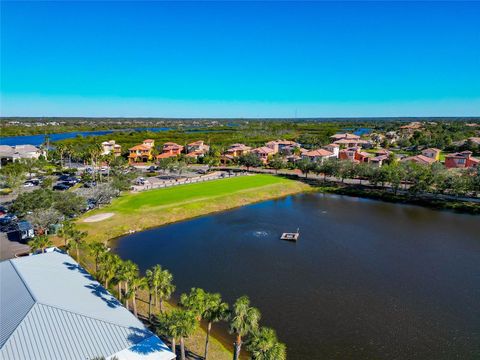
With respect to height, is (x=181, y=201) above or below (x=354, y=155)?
below

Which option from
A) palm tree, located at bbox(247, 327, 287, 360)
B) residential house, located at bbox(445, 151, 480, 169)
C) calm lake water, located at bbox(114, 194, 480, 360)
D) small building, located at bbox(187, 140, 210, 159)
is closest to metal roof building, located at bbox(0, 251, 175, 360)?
palm tree, located at bbox(247, 327, 287, 360)

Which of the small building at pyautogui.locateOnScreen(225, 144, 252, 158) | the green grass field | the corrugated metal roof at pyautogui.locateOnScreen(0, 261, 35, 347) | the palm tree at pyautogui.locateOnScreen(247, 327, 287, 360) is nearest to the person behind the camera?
the palm tree at pyautogui.locateOnScreen(247, 327, 287, 360)

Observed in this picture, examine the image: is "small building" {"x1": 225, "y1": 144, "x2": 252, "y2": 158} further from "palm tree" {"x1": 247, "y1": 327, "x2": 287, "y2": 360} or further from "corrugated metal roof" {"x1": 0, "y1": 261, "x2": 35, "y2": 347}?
"palm tree" {"x1": 247, "y1": 327, "x2": 287, "y2": 360}

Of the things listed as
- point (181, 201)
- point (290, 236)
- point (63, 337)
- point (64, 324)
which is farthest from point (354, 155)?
point (63, 337)

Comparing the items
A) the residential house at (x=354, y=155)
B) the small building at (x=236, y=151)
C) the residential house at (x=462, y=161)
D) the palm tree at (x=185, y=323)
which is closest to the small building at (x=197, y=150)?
the small building at (x=236, y=151)

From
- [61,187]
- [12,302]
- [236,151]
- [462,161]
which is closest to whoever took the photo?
[12,302]

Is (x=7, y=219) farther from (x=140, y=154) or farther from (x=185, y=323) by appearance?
(x=140, y=154)

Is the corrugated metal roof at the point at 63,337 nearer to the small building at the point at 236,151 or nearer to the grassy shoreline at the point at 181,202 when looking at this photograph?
the grassy shoreline at the point at 181,202
